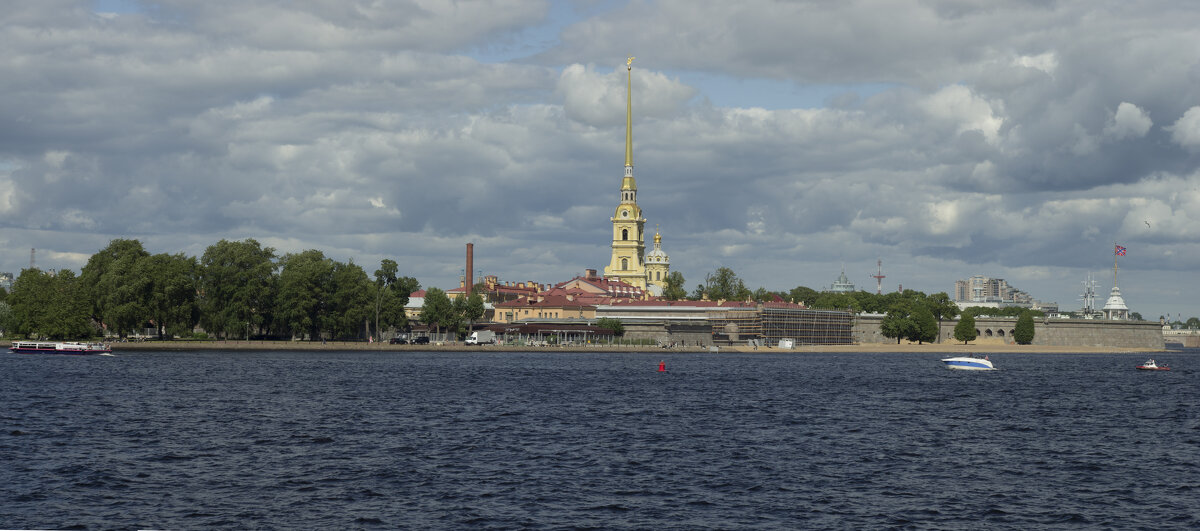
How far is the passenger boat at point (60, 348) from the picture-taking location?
124 m

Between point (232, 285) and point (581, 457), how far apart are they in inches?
4182

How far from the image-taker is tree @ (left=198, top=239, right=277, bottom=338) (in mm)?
139500

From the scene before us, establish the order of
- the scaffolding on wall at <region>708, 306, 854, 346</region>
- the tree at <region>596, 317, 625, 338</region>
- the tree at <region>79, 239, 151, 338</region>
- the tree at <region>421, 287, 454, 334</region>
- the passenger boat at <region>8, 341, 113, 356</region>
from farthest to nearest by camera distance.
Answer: the scaffolding on wall at <region>708, 306, 854, 346</region> → the tree at <region>596, 317, 625, 338</region> → the tree at <region>421, 287, 454, 334</region> → the tree at <region>79, 239, 151, 338</region> → the passenger boat at <region>8, 341, 113, 356</region>

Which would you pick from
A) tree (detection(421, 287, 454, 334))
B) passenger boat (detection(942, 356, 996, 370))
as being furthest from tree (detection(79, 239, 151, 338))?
passenger boat (detection(942, 356, 996, 370))

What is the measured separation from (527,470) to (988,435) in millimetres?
24095

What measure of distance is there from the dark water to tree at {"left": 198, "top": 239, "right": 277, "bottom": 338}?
55888 mm

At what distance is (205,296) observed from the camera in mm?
141875

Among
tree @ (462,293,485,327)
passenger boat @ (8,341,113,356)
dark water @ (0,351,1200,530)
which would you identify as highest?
tree @ (462,293,485,327)

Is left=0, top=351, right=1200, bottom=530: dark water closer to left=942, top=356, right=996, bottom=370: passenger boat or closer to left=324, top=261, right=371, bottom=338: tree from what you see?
left=942, top=356, right=996, bottom=370: passenger boat

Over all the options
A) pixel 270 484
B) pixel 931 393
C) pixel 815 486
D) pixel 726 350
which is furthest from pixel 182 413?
pixel 726 350

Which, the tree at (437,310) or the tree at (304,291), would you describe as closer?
the tree at (304,291)

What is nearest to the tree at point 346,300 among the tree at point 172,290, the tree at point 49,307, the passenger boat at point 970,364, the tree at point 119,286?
the tree at point 172,290

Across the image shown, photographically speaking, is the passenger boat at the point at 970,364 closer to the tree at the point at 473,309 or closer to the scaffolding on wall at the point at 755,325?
the scaffolding on wall at the point at 755,325

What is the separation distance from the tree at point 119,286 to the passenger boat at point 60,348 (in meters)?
4.65
